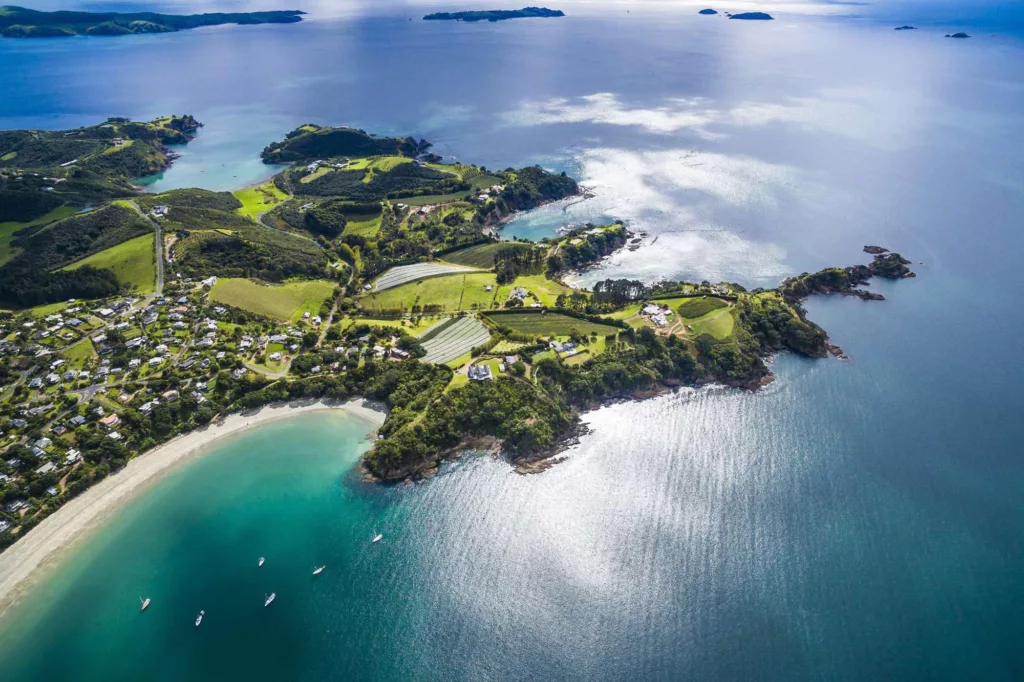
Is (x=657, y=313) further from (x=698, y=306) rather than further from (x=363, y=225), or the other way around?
(x=363, y=225)

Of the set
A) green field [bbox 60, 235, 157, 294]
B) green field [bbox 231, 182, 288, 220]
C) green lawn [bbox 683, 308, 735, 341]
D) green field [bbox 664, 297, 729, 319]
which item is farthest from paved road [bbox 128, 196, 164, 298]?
green lawn [bbox 683, 308, 735, 341]

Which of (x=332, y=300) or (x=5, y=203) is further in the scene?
(x=5, y=203)

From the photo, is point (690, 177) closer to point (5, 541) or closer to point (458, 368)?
point (458, 368)

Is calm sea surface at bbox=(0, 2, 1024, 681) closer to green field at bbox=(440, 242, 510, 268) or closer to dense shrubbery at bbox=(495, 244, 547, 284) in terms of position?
dense shrubbery at bbox=(495, 244, 547, 284)

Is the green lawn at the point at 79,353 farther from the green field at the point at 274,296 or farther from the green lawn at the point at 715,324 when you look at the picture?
the green lawn at the point at 715,324

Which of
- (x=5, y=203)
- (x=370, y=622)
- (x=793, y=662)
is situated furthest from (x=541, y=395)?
(x=5, y=203)

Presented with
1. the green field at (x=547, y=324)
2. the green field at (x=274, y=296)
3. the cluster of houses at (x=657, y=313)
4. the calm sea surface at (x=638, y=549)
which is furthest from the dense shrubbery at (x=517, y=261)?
the calm sea surface at (x=638, y=549)
